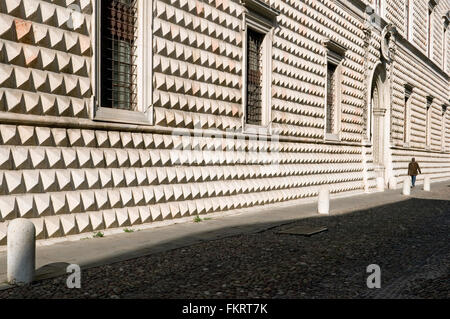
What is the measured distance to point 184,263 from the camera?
5.88 meters

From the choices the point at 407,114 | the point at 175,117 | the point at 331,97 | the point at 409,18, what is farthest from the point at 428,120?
the point at 175,117

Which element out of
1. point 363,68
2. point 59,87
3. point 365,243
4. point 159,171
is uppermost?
point 363,68

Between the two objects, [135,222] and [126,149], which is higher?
[126,149]

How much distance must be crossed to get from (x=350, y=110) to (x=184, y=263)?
13924mm

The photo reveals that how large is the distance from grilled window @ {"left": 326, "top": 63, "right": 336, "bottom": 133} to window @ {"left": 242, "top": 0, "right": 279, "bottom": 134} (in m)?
4.80

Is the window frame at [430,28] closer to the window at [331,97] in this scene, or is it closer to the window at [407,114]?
the window at [407,114]

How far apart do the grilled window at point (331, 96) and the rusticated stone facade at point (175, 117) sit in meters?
0.19

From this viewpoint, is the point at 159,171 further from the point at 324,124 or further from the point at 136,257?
the point at 324,124

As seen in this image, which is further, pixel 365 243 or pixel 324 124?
pixel 324 124

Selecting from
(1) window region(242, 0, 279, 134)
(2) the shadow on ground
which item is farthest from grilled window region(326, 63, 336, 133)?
(2) the shadow on ground

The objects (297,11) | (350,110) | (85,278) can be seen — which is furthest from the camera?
(350,110)

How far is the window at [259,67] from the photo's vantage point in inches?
487

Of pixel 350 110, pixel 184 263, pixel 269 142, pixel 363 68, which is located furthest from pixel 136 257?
pixel 363 68

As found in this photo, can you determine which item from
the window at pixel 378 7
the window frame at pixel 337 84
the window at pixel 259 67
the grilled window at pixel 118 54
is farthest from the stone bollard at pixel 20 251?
the window at pixel 378 7
